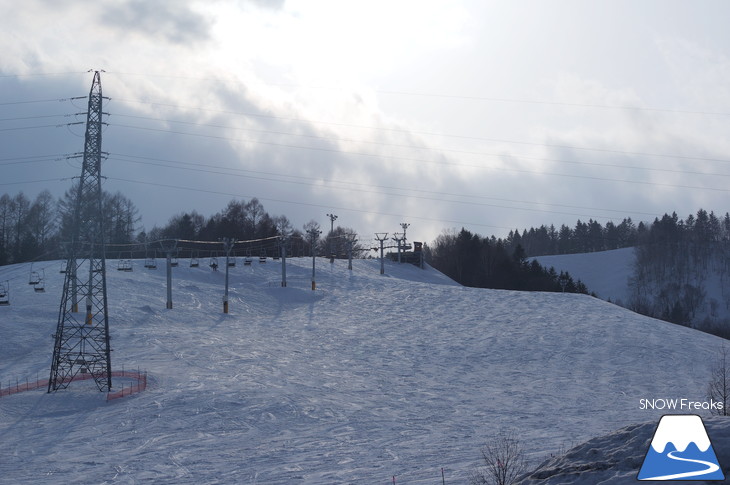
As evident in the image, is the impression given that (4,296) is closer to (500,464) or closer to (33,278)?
(33,278)

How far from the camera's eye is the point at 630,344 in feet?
172

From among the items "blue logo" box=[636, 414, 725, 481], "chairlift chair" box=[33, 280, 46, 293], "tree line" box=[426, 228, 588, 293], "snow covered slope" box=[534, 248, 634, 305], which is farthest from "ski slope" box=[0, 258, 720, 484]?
"snow covered slope" box=[534, 248, 634, 305]

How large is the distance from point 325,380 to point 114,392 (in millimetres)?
12083

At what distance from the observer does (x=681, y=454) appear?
10.2m

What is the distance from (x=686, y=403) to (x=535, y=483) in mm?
29664

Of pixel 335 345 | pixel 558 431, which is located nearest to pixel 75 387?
pixel 335 345

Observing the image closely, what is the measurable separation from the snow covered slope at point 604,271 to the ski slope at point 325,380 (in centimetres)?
10500

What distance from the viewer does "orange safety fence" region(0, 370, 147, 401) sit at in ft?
120

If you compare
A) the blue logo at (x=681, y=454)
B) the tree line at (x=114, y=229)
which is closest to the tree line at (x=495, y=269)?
the tree line at (x=114, y=229)

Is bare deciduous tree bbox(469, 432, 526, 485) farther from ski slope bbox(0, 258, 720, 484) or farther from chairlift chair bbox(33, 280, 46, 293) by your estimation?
chairlift chair bbox(33, 280, 46, 293)

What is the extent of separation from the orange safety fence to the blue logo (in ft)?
102

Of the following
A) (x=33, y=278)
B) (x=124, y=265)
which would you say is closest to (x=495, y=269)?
(x=124, y=265)

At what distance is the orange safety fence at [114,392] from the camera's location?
1438 inches

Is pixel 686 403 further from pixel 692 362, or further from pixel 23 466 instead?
pixel 23 466
